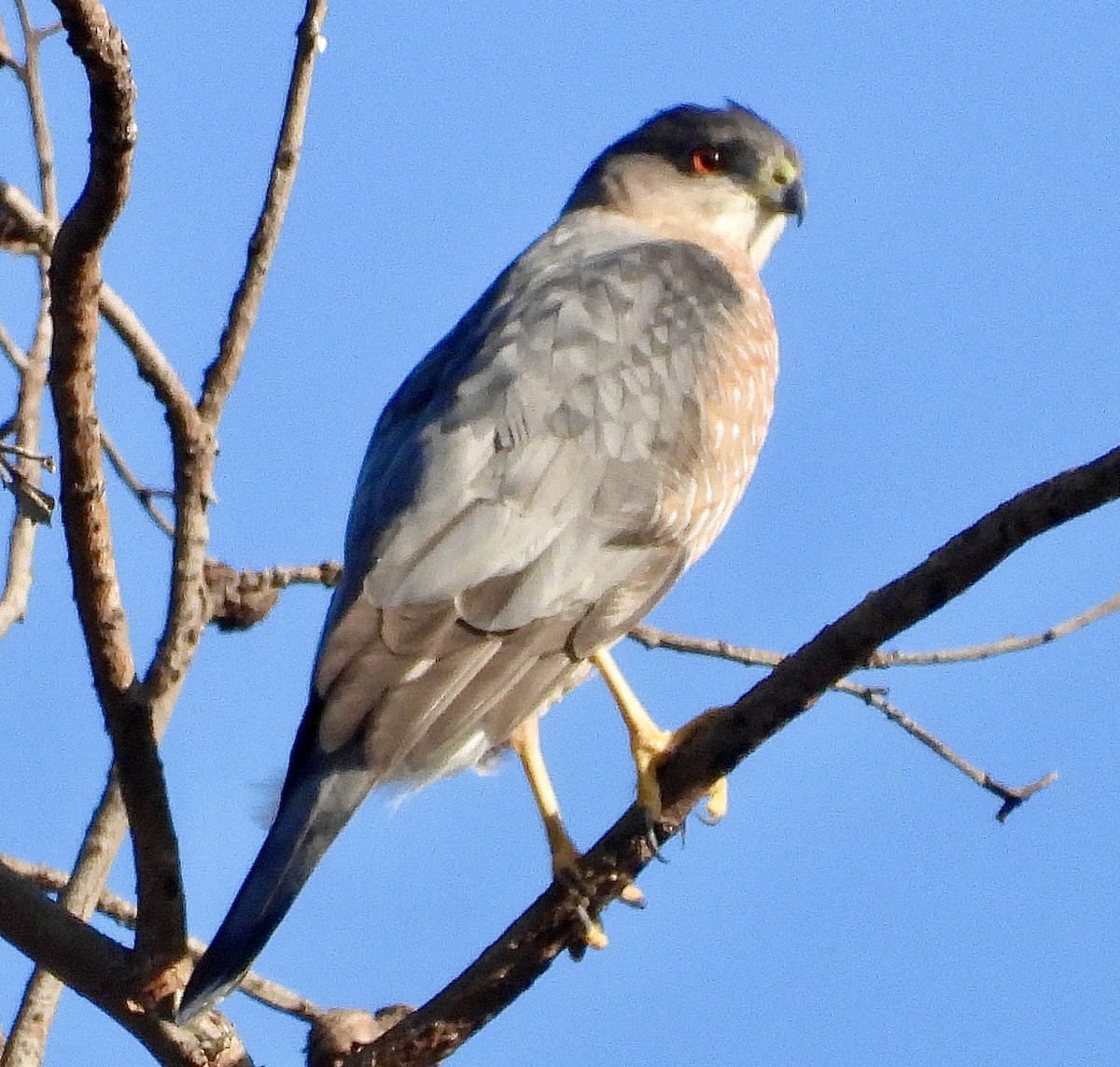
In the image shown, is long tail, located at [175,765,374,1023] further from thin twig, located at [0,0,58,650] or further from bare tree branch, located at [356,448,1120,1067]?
thin twig, located at [0,0,58,650]

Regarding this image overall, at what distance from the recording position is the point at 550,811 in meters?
3.67

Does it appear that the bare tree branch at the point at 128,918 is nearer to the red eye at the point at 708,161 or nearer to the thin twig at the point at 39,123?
the thin twig at the point at 39,123

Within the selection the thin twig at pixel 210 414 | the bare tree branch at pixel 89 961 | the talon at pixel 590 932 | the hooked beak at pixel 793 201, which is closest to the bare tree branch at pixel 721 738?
the talon at pixel 590 932

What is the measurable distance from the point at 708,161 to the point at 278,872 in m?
3.38

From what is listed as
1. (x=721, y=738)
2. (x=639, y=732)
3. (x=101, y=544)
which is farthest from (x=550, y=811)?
(x=101, y=544)

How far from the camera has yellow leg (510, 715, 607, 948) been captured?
10.4ft

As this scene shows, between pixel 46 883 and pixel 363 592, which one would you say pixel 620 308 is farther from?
pixel 46 883

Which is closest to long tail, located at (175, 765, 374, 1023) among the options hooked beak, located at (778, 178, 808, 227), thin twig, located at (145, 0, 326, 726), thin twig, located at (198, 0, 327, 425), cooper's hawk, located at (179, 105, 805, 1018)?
cooper's hawk, located at (179, 105, 805, 1018)

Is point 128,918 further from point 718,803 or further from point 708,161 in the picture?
point 708,161

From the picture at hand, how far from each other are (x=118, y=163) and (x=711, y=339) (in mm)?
2128

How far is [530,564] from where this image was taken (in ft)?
11.7

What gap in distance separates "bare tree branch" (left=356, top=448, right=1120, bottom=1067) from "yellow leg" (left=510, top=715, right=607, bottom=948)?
69 millimetres

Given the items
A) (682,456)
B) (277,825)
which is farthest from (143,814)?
(682,456)

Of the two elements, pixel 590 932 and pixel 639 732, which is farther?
pixel 639 732
